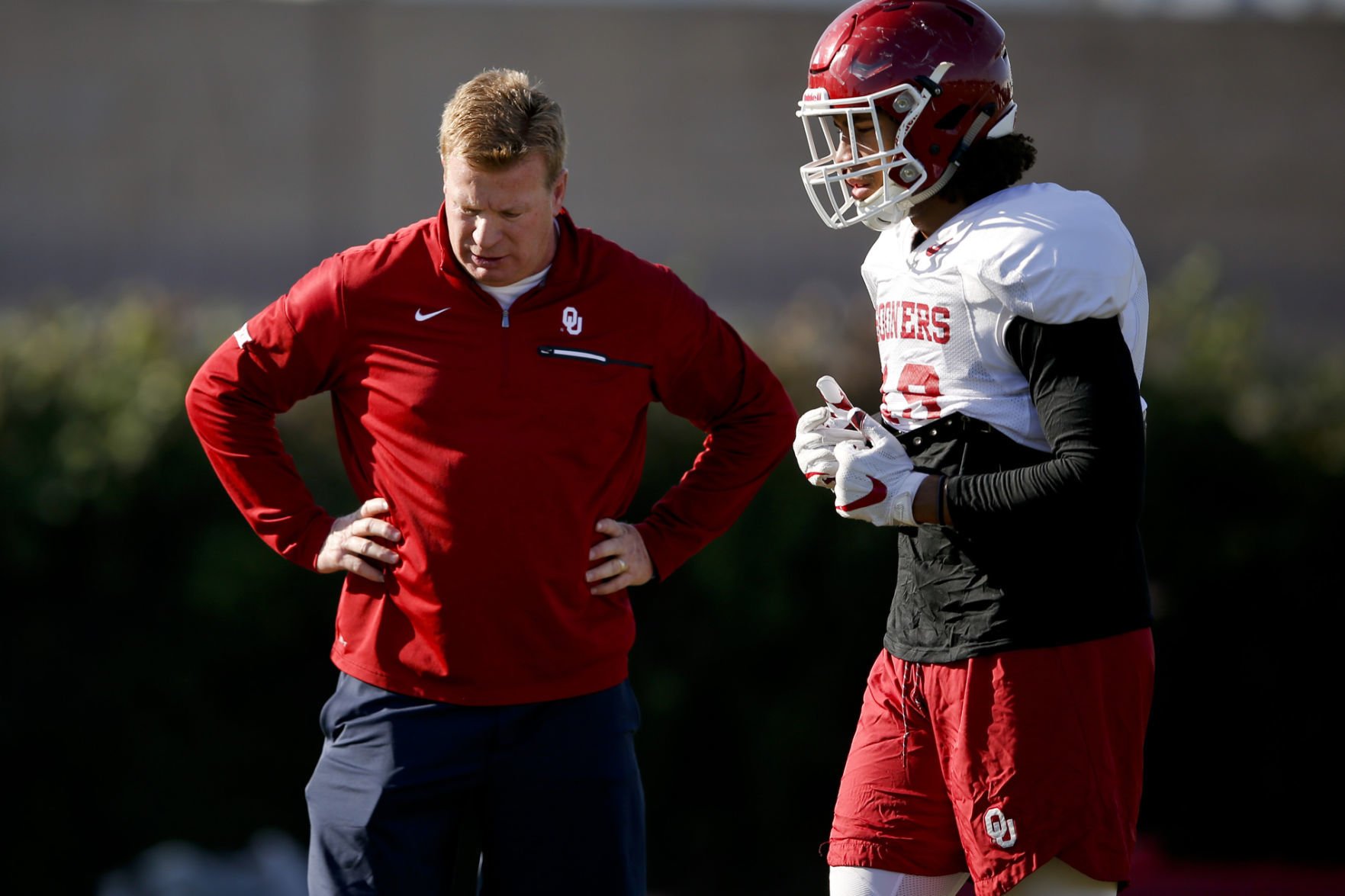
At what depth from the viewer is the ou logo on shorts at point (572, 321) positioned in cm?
305

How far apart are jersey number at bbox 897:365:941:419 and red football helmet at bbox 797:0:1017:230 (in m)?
0.29

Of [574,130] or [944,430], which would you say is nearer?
[944,430]

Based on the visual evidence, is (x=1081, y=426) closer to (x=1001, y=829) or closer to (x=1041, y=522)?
(x=1041, y=522)

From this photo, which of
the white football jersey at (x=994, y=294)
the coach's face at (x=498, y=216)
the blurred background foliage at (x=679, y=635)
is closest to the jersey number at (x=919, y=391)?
the white football jersey at (x=994, y=294)

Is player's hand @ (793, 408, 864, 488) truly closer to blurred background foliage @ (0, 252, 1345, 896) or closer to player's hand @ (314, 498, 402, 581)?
player's hand @ (314, 498, 402, 581)

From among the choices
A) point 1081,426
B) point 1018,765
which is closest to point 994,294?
point 1081,426

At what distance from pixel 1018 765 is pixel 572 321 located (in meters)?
1.23

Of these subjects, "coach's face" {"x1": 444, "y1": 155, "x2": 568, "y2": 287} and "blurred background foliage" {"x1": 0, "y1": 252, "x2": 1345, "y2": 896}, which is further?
"blurred background foliage" {"x1": 0, "y1": 252, "x2": 1345, "y2": 896}

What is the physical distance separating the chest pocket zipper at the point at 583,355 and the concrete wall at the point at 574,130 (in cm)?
1619

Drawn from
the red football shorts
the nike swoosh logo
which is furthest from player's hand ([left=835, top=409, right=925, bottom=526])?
the red football shorts

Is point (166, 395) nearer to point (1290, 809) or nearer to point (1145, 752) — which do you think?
point (1145, 752)

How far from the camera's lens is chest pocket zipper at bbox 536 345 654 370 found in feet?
9.91

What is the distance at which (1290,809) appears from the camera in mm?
5664

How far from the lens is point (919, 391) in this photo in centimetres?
274
